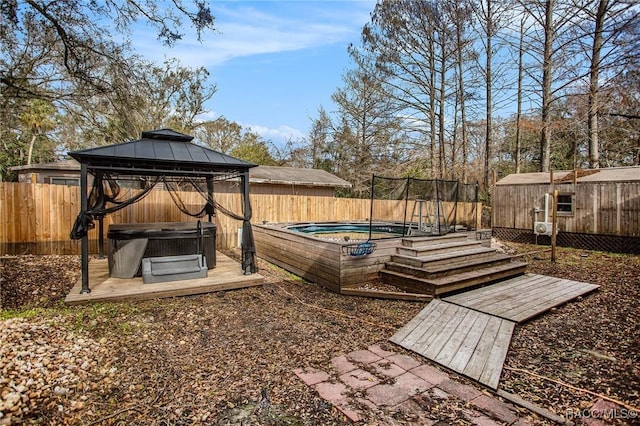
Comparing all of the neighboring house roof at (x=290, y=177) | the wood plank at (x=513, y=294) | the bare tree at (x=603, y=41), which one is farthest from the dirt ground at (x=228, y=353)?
the neighboring house roof at (x=290, y=177)

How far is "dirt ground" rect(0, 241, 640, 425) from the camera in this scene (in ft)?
7.47

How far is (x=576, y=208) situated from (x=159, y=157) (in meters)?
10.4

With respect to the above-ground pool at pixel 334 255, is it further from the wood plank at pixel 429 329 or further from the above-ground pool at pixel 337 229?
the above-ground pool at pixel 337 229

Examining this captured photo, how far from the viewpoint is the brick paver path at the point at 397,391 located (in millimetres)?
2266

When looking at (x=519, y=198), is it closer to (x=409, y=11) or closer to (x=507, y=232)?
(x=507, y=232)

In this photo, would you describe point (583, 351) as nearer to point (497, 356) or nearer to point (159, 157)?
point (497, 356)

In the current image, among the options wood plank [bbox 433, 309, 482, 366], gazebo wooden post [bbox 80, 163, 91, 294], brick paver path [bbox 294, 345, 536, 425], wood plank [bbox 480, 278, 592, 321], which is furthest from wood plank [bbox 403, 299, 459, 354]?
gazebo wooden post [bbox 80, 163, 91, 294]

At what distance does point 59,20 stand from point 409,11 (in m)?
11.8

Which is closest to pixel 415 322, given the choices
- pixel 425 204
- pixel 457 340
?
pixel 457 340

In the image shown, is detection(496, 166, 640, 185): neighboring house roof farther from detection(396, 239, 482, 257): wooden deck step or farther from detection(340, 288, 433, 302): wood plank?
detection(340, 288, 433, 302): wood plank

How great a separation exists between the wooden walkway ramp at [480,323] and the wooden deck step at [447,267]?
1.39ft

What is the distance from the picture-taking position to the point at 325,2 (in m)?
6.62

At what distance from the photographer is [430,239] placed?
6312 millimetres

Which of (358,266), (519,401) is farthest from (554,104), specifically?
(519,401)
